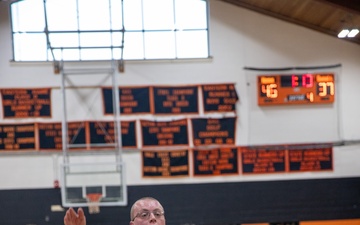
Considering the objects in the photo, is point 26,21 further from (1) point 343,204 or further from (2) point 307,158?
(1) point 343,204

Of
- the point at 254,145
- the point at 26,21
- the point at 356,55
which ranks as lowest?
the point at 254,145

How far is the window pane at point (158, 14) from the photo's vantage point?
35.0 ft

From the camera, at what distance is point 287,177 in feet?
34.6

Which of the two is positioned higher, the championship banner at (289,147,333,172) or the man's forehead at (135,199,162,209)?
the man's forehead at (135,199,162,209)

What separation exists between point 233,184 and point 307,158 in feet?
5.97

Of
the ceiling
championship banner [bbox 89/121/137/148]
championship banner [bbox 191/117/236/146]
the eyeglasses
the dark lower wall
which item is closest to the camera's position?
the eyeglasses

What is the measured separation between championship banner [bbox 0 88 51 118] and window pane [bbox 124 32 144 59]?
2011 mm

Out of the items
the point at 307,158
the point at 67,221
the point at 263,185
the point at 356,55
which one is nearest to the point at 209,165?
the point at 263,185

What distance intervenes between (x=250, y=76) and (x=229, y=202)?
294cm

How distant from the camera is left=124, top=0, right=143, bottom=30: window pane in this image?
10.6 m

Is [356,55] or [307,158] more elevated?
[356,55]

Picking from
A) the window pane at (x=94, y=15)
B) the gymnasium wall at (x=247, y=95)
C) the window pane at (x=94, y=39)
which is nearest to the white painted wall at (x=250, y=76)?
the gymnasium wall at (x=247, y=95)

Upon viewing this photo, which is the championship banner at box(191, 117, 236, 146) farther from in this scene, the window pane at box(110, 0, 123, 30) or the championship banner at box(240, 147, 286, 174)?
the window pane at box(110, 0, 123, 30)

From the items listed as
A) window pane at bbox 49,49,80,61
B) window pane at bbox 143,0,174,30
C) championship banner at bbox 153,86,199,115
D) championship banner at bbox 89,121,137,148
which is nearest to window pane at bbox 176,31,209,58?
window pane at bbox 143,0,174,30
